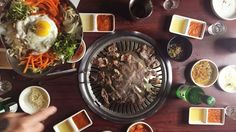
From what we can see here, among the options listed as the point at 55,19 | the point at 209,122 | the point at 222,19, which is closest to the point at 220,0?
the point at 222,19

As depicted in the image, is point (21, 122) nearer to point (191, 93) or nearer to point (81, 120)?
point (81, 120)

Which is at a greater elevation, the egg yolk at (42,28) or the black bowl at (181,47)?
the egg yolk at (42,28)

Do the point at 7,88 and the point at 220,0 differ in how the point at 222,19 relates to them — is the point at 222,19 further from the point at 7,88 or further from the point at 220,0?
the point at 7,88

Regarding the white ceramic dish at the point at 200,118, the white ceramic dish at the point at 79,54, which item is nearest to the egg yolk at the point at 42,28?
the white ceramic dish at the point at 79,54

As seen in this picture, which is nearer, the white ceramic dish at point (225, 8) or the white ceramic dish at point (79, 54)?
the white ceramic dish at point (79, 54)

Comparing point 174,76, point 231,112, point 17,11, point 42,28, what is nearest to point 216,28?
point 174,76

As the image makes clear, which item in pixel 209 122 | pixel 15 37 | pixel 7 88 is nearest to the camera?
pixel 15 37

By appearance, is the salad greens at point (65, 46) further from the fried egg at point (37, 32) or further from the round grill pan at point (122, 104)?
the round grill pan at point (122, 104)
